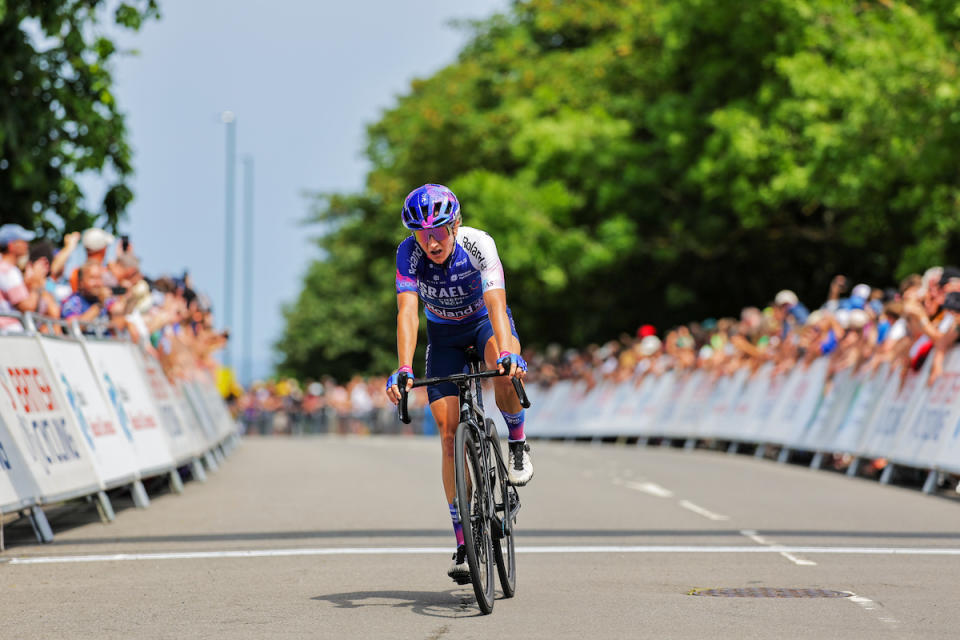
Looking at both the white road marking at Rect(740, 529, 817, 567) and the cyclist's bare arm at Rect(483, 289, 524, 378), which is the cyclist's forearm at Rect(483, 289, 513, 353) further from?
the white road marking at Rect(740, 529, 817, 567)

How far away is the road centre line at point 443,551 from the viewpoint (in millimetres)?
10438

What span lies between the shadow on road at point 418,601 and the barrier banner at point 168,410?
754 cm

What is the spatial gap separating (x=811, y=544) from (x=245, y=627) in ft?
16.2

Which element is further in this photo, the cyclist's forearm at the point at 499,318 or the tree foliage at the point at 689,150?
the tree foliage at the point at 689,150

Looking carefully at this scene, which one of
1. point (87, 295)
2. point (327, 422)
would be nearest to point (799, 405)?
point (87, 295)

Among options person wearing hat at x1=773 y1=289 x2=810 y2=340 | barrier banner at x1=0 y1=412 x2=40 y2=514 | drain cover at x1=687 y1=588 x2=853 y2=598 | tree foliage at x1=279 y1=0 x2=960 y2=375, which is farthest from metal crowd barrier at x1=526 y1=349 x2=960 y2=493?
barrier banner at x1=0 y1=412 x2=40 y2=514

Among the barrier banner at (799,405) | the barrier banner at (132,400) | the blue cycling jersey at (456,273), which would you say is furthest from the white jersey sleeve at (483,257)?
the barrier banner at (799,405)

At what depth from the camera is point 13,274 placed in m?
13.1

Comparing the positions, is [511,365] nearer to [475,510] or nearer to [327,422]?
[475,510]

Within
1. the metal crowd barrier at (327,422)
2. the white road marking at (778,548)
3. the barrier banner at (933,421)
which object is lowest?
the metal crowd barrier at (327,422)

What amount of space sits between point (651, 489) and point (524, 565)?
6.59 m

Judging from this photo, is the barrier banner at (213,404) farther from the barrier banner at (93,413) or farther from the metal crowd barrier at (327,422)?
the metal crowd barrier at (327,422)

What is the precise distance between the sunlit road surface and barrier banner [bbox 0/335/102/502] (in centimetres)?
41

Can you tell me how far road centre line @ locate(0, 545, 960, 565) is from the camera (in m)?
10.4
